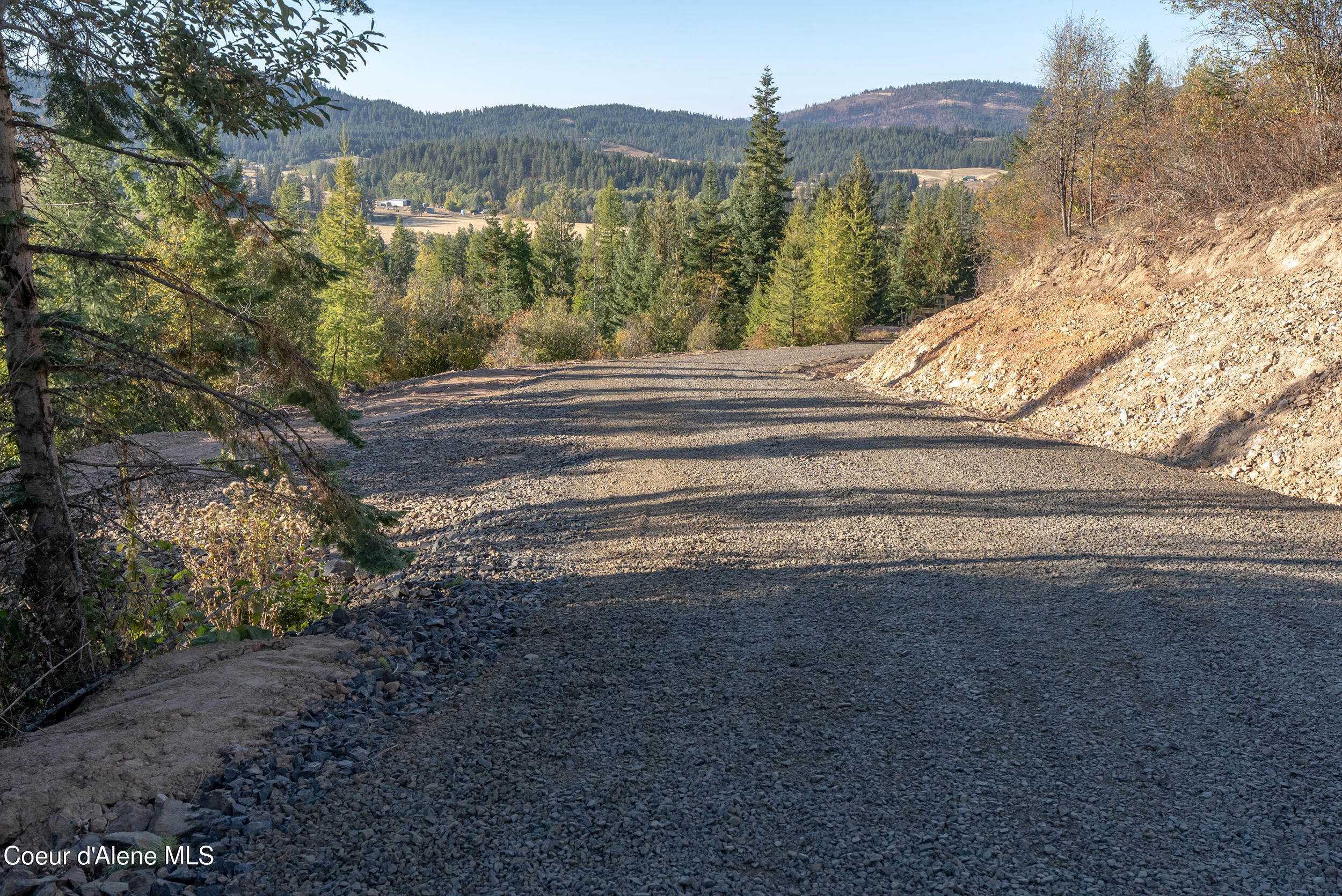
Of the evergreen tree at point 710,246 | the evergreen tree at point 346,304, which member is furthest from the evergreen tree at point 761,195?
the evergreen tree at point 346,304

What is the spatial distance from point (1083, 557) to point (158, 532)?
829cm

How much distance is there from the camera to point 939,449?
35.7ft

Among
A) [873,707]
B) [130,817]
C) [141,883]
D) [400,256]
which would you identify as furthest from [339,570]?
[400,256]

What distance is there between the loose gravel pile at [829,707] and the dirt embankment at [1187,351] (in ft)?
4.05

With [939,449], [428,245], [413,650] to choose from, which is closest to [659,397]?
[939,449]

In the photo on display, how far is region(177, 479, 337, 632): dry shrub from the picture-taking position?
5.62 m

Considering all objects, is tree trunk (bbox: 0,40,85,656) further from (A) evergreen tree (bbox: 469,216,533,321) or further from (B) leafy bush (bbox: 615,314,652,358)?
(A) evergreen tree (bbox: 469,216,533,321)

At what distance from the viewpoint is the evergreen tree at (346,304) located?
93.5 ft

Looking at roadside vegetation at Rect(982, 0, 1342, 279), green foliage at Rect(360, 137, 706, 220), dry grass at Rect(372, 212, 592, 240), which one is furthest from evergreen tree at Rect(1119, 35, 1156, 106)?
green foliage at Rect(360, 137, 706, 220)

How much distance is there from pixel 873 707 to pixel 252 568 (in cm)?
466

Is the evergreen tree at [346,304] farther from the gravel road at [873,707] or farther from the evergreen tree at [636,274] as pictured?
the gravel road at [873,707]

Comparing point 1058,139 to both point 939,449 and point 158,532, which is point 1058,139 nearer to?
point 939,449

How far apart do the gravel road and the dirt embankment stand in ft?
4.49

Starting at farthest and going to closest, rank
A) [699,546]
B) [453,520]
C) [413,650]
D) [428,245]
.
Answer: [428,245], [453,520], [699,546], [413,650]
